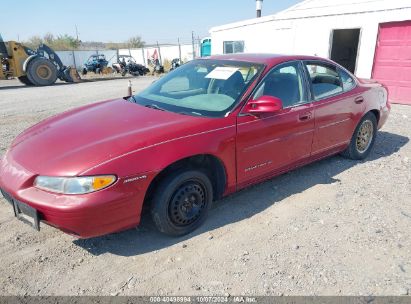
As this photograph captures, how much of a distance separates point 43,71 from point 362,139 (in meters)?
17.3

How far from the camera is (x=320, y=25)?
1119cm

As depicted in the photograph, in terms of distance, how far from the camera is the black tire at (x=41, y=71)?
57.0 feet

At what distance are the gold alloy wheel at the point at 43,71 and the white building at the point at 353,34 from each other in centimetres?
1081

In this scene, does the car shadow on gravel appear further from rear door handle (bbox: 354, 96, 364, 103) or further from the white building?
the white building

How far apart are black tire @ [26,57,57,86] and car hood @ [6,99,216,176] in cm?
1603

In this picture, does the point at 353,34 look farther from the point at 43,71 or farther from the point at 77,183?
the point at 43,71

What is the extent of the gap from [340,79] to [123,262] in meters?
3.59

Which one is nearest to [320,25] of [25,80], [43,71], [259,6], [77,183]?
[259,6]

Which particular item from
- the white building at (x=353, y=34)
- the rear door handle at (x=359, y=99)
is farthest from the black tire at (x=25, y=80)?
the rear door handle at (x=359, y=99)

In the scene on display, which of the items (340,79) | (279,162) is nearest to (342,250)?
(279,162)

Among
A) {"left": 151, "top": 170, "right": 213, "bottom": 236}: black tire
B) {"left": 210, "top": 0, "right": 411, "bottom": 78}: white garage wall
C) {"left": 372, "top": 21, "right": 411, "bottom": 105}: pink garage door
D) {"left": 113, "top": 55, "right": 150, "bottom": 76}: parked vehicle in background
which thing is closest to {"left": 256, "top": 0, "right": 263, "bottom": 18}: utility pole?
{"left": 210, "top": 0, "right": 411, "bottom": 78}: white garage wall

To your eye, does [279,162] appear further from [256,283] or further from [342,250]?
[256,283]

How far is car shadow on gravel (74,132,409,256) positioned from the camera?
10.0 ft

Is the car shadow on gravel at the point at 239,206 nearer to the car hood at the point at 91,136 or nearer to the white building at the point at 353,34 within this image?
the car hood at the point at 91,136
